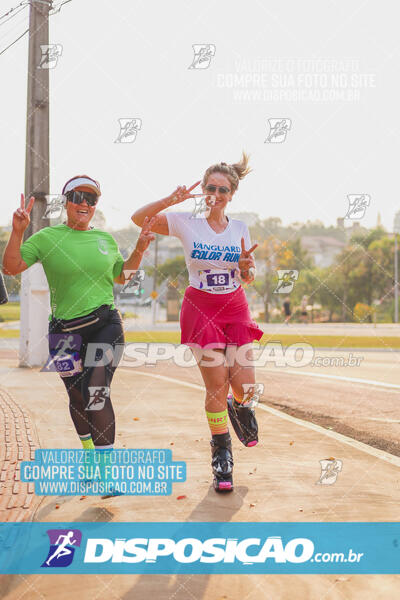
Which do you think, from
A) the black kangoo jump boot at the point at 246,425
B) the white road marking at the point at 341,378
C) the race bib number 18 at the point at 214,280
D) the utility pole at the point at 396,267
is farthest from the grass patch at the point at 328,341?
the utility pole at the point at 396,267

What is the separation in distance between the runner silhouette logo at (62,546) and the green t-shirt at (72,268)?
4.33ft

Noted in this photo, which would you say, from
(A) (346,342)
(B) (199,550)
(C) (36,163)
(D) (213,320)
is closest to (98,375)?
(D) (213,320)

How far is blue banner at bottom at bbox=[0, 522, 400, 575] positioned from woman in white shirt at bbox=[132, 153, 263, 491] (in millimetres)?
979

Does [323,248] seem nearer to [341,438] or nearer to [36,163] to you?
[36,163]

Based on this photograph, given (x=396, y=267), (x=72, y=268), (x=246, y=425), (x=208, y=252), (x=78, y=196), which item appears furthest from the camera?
(x=396, y=267)

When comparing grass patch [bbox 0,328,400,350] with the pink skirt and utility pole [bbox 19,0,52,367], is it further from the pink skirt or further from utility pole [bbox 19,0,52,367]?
the pink skirt

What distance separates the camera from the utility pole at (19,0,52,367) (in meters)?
13.0

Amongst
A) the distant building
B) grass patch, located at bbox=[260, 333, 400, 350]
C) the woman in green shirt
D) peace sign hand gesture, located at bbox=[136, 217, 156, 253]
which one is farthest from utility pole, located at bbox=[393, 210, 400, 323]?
the woman in green shirt

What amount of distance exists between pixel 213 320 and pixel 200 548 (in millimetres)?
1691

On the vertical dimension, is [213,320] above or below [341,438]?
above

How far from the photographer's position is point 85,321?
13.8ft

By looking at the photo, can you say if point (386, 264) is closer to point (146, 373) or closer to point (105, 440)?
point (146, 373)

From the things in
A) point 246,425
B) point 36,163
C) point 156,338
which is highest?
point 36,163

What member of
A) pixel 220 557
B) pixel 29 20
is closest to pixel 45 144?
pixel 29 20
